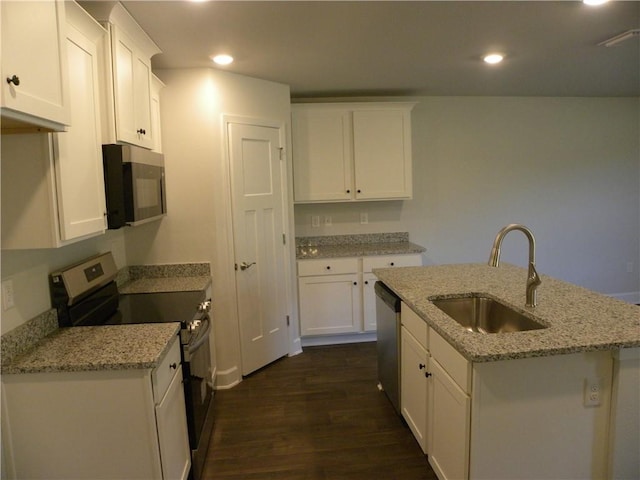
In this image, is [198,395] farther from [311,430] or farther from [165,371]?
[311,430]

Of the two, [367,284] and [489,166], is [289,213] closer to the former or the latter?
[367,284]

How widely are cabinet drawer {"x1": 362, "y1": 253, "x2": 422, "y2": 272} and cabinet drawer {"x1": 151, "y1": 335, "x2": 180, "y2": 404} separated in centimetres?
218

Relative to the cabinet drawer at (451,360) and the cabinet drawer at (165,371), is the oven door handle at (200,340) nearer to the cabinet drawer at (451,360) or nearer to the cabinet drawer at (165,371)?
the cabinet drawer at (165,371)

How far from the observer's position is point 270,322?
3.53 m

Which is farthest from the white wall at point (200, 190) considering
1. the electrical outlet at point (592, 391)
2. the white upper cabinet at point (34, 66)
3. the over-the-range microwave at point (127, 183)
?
→ the electrical outlet at point (592, 391)

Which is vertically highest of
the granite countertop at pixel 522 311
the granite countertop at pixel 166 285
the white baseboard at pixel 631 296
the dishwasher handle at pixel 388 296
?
the granite countertop at pixel 522 311

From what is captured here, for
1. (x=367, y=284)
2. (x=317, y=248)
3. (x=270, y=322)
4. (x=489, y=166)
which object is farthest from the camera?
(x=489, y=166)

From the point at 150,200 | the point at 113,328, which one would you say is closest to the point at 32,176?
the point at 113,328

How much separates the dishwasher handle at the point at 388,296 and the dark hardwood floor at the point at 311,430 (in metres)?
0.76

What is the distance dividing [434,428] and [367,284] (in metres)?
1.97

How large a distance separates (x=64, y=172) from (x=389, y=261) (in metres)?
2.84

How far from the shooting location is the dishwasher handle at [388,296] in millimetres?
2506

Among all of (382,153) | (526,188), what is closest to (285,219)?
(382,153)

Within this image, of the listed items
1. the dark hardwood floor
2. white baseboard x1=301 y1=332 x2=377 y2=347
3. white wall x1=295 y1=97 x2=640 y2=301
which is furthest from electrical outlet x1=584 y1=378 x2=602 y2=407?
white wall x1=295 y1=97 x2=640 y2=301
